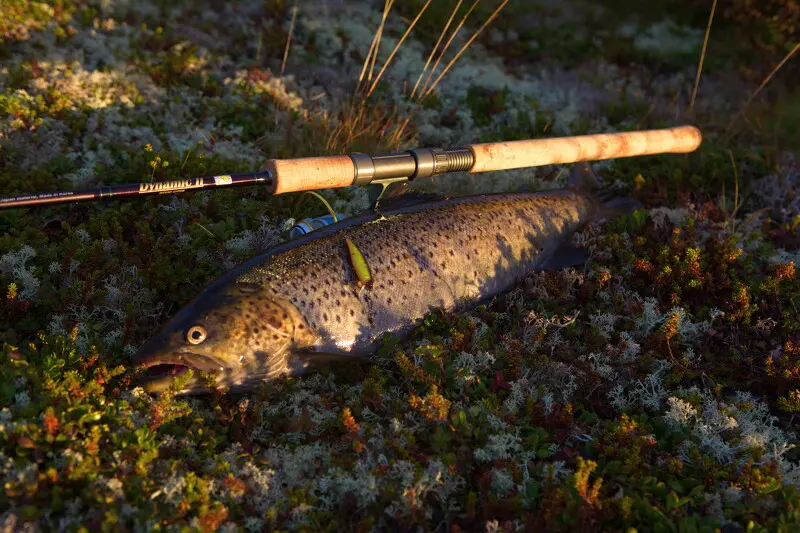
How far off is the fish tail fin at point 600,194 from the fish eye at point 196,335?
3.70 meters

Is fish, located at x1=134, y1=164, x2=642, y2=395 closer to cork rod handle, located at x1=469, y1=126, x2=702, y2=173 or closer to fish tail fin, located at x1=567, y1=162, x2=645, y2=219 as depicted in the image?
cork rod handle, located at x1=469, y1=126, x2=702, y2=173

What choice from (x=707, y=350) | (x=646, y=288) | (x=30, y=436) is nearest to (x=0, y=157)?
(x=30, y=436)

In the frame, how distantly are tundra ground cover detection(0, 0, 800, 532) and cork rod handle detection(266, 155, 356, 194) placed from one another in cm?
99

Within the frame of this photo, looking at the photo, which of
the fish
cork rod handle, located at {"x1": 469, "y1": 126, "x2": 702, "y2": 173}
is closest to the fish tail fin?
cork rod handle, located at {"x1": 469, "y1": 126, "x2": 702, "y2": 173}

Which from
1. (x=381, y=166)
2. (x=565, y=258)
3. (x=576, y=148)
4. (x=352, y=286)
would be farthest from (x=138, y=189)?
(x=576, y=148)

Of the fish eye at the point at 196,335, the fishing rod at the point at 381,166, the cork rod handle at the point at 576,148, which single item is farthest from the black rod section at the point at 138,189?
the cork rod handle at the point at 576,148

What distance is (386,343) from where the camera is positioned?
15.0ft

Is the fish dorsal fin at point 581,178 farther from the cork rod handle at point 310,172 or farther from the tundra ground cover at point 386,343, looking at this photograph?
the cork rod handle at point 310,172

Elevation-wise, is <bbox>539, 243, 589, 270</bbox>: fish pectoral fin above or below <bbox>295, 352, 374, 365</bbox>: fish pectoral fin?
above

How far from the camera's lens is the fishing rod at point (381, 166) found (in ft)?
14.0

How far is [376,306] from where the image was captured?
4676mm

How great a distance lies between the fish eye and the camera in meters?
4.05

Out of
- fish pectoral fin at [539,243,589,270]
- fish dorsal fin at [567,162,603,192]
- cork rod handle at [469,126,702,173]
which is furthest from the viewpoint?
fish dorsal fin at [567,162,603,192]

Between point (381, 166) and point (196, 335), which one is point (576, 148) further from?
point (196, 335)
